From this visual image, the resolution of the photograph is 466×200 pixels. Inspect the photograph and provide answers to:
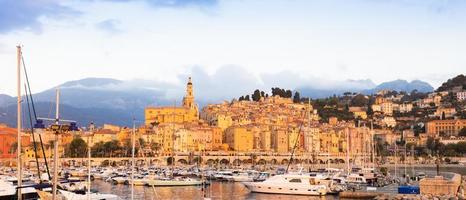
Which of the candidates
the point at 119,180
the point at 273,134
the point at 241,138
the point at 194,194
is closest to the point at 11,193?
the point at 194,194

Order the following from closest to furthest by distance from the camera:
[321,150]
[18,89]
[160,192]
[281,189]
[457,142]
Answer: [18,89] < [281,189] < [160,192] < [321,150] < [457,142]

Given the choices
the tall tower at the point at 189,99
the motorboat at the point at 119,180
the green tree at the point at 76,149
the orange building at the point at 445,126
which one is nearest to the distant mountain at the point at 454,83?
the orange building at the point at 445,126

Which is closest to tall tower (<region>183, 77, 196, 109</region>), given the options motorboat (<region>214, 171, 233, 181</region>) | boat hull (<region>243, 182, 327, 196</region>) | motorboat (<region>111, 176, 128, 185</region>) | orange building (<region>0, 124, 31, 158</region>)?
orange building (<region>0, 124, 31, 158</region>)

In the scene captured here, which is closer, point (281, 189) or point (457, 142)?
point (281, 189)

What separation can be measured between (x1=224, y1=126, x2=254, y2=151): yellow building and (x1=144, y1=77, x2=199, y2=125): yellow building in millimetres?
11431

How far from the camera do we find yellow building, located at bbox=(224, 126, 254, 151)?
95.4 metres

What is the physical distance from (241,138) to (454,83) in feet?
314

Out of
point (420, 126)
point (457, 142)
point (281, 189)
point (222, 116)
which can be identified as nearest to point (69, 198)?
point (281, 189)

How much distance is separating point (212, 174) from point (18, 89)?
34369mm

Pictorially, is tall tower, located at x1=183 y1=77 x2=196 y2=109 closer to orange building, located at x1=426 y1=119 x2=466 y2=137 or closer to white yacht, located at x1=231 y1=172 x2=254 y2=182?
orange building, located at x1=426 y1=119 x2=466 y2=137

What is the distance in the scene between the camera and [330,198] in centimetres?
3288

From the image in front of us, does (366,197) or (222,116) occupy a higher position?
(222,116)

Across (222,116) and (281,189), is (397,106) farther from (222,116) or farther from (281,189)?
(281,189)

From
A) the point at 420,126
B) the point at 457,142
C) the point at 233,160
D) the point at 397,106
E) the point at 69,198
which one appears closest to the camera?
the point at 69,198
